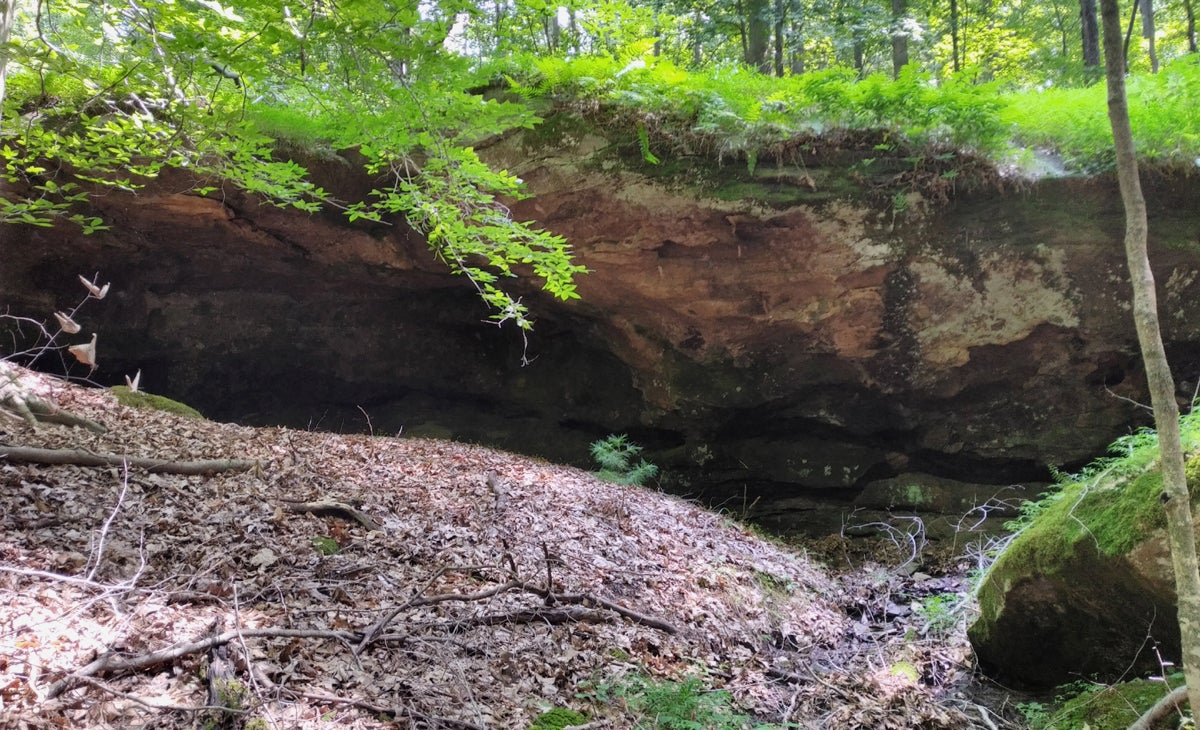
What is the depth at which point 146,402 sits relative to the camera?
291 inches

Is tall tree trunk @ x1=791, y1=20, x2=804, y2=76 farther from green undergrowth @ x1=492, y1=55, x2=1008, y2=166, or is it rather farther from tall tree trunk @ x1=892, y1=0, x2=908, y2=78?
green undergrowth @ x1=492, y1=55, x2=1008, y2=166

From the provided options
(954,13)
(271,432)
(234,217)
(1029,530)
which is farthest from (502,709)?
(954,13)

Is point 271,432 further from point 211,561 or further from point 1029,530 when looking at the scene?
point 1029,530

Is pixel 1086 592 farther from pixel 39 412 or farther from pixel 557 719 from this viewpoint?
pixel 39 412

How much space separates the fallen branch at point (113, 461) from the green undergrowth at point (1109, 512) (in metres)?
5.85

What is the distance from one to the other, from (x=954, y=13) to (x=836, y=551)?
33.8 feet

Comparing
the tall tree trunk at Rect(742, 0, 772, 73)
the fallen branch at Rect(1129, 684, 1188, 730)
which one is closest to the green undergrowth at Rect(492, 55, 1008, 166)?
the tall tree trunk at Rect(742, 0, 772, 73)

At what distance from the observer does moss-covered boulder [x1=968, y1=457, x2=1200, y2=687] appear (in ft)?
11.3

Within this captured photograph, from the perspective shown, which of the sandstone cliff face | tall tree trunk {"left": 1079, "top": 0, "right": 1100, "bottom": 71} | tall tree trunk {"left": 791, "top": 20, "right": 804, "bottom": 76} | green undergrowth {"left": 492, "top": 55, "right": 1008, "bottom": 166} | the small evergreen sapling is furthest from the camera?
tall tree trunk {"left": 791, "top": 20, "right": 804, "bottom": 76}

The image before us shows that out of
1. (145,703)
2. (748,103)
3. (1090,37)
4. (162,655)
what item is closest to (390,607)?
(162,655)

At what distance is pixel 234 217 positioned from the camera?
29.9ft

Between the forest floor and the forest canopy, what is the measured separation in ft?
6.61

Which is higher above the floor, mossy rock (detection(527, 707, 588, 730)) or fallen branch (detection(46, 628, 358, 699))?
fallen branch (detection(46, 628, 358, 699))

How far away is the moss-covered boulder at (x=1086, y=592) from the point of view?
136 inches
